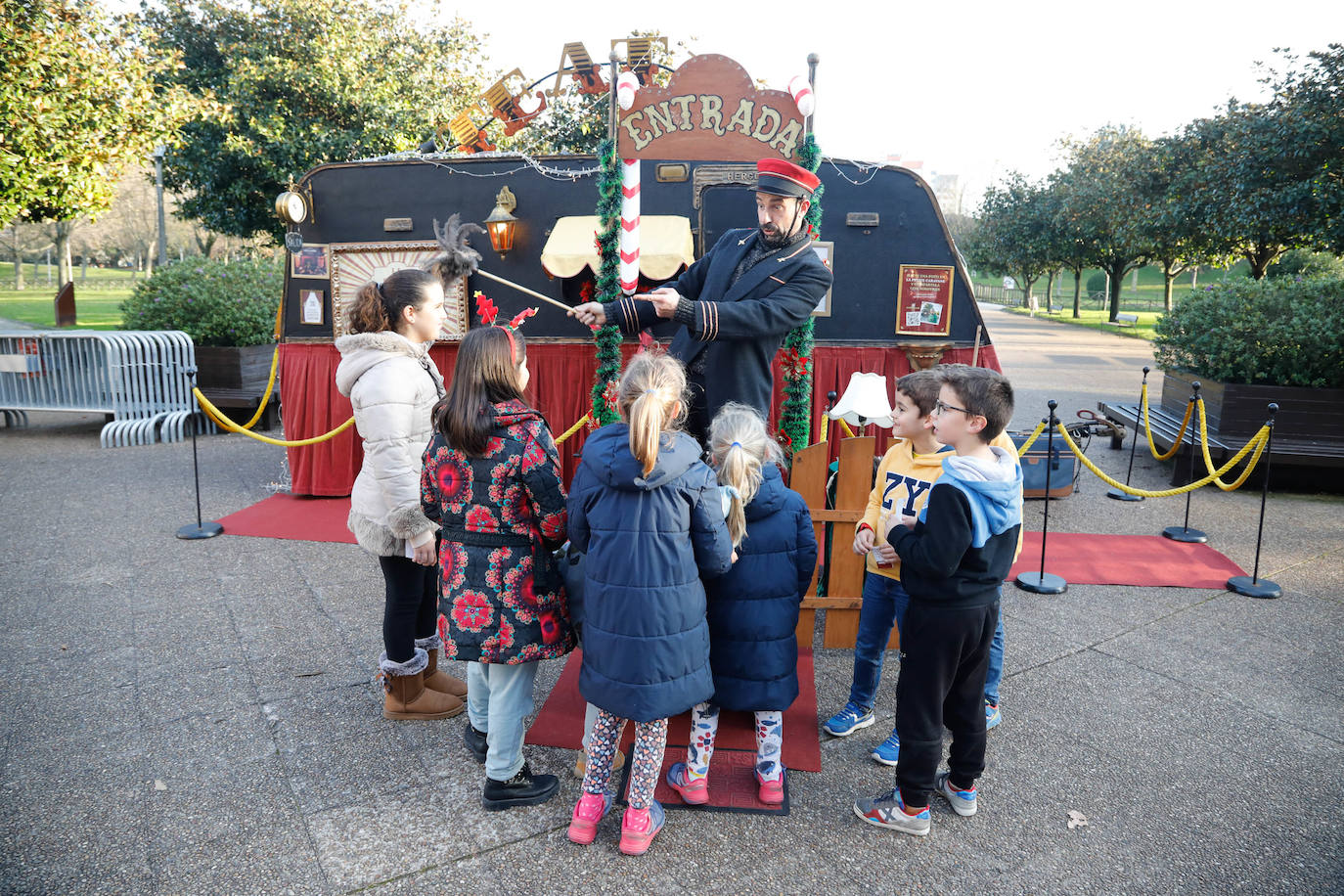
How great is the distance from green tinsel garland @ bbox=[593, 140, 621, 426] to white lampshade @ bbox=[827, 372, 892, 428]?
1.53 meters

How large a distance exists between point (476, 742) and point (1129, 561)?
4.77 metres

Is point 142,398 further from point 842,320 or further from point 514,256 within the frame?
point 842,320

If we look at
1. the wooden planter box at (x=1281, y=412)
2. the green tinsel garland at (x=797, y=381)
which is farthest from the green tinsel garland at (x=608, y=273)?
the wooden planter box at (x=1281, y=412)

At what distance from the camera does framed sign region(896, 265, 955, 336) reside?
6734mm

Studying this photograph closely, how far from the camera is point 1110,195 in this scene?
2053cm

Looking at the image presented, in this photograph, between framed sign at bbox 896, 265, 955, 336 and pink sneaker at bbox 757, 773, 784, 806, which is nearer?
pink sneaker at bbox 757, 773, 784, 806

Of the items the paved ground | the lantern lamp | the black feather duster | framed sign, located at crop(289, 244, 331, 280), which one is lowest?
the paved ground

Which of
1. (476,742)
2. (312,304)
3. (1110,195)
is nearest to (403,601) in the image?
(476,742)

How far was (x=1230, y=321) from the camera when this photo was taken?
8.35 m

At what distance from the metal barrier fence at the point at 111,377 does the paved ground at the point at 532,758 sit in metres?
4.52

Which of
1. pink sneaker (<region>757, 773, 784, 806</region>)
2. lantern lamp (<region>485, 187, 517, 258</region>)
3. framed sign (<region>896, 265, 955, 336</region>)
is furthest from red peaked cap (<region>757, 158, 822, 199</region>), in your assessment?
lantern lamp (<region>485, 187, 517, 258</region>)

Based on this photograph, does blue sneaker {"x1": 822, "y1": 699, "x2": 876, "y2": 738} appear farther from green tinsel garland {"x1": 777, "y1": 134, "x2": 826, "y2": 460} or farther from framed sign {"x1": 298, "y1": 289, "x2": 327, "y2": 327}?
framed sign {"x1": 298, "y1": 289, "x2": 327, "y2": 327}

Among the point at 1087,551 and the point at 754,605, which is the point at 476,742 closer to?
the point at 754,605

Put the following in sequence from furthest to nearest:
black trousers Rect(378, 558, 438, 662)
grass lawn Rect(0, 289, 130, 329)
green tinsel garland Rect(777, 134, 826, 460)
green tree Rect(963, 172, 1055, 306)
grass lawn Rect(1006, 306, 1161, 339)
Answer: green tree Rect(963, 172, 1055, 306)
grass lawn Rect(0, 289, 130, 329)
grass lawn Rect(1006, 306, 1161, 339)
green tinsel garland Rect(777, 134, 826, 460)
black trousers Rect(378, 558, 438, 662)
